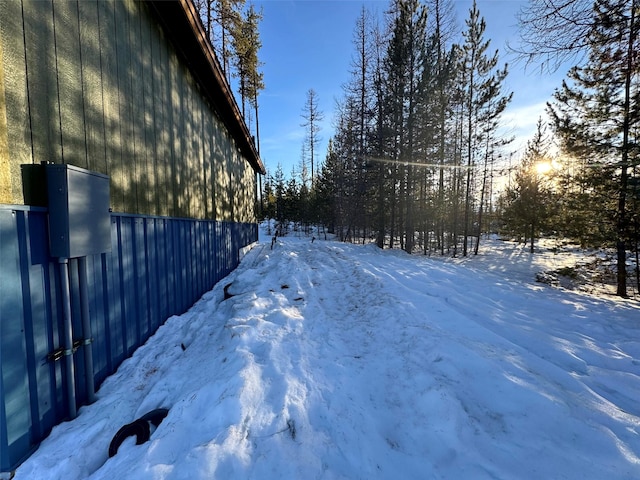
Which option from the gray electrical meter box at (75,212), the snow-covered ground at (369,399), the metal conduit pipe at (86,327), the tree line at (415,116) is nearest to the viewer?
the snow-covered ground at (369,399)

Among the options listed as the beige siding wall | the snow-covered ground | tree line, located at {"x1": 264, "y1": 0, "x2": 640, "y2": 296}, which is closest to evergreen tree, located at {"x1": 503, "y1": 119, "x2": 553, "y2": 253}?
tree line, located at {"x1": 264, "y1": 0, "x2": 640, "y2": 296}

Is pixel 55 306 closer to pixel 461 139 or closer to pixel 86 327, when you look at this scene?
pixel 86 327

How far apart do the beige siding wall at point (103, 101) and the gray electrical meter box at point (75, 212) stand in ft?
0.69

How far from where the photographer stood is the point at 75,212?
2336mm

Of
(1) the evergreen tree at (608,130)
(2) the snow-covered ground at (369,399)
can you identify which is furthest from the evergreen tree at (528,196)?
(2) the snow-covered ground at (369,399)

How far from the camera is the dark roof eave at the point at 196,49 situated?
4430mm

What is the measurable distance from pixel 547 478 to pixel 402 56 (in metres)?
17.6

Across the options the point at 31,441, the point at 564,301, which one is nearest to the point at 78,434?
the point at 31,441

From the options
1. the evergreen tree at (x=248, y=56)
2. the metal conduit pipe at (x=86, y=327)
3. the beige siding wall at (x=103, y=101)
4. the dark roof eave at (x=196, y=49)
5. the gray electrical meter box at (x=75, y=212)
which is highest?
the evergreen tree at (x=248, y=56)

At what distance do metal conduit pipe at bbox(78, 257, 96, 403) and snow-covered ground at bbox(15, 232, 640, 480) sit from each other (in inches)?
9.0

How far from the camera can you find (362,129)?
17.7m

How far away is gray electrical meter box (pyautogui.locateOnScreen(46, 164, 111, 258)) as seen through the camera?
2.22 m

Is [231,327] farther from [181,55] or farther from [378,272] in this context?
[181,55]

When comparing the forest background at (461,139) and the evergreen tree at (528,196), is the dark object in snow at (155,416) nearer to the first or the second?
the forest background at (461,139)
